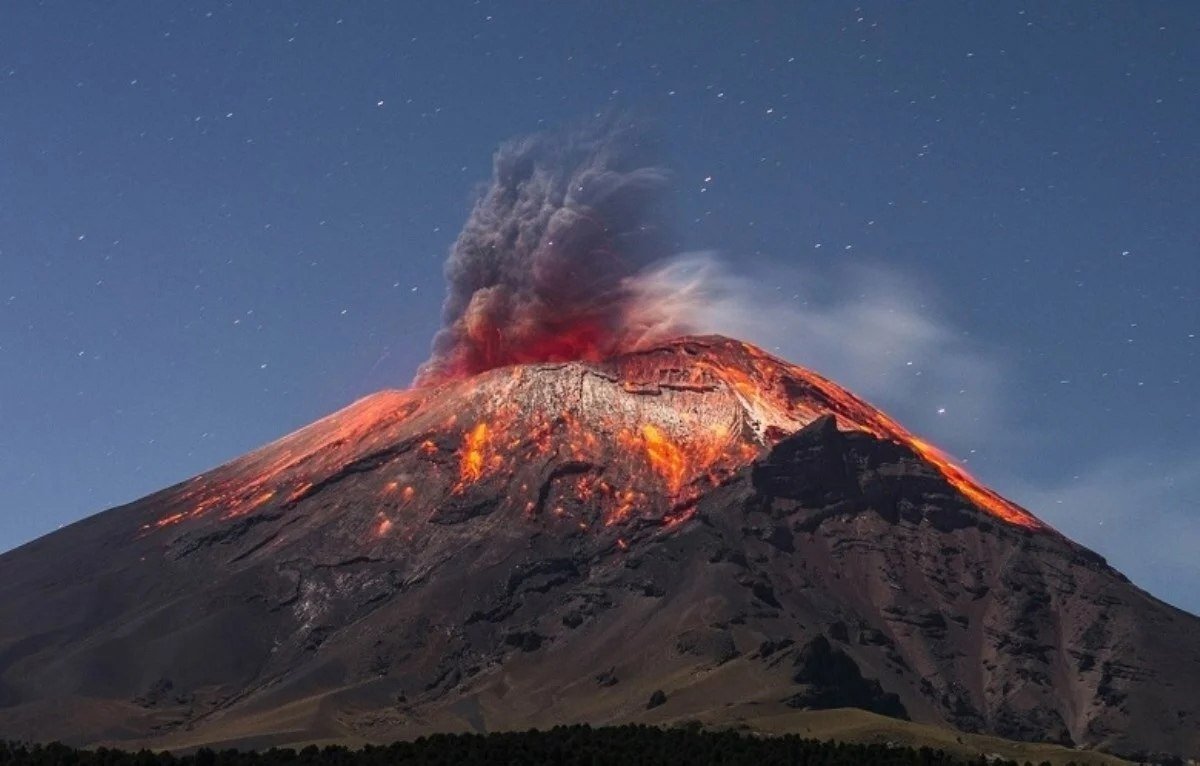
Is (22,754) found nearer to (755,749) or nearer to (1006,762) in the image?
(755,749)

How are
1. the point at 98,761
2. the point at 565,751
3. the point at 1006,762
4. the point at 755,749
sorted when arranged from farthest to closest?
the point at 1006,762, the point at 755,749, the point at 565,751, the point at 98,761

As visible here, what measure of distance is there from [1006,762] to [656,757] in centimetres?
4545

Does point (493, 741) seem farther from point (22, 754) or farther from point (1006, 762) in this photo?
point (1006, 762)

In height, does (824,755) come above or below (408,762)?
below

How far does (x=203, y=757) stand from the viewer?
158000mm

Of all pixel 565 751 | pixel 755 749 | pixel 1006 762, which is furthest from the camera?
pixel 1006 762

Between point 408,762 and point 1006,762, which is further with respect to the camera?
point 1006,762

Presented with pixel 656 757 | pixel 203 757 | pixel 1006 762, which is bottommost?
pixel 1006 762

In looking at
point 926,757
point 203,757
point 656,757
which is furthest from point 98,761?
point 926,757

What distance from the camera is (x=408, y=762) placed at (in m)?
162

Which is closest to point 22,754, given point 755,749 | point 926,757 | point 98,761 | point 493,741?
point 98,761

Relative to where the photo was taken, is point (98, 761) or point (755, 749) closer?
point (98, 761)

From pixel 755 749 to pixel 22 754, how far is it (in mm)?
67889

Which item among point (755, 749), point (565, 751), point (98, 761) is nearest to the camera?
point (98, 761)
